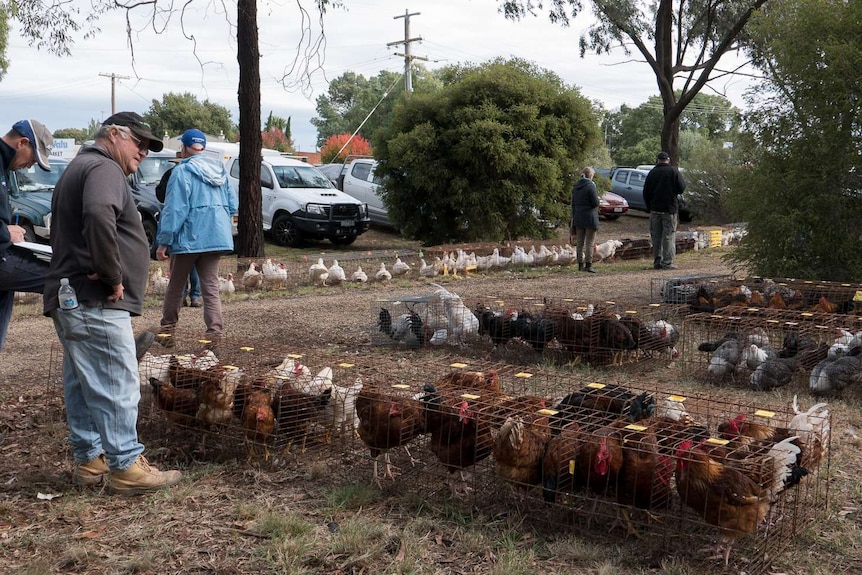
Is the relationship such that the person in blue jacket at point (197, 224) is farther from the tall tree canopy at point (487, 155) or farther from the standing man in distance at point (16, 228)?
the tall tree canopy at point (487, 155)

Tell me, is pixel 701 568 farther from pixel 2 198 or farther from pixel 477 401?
pixel 2 198

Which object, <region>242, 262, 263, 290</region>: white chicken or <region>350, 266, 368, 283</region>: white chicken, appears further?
<region>350, 266, 368, 283</region>: white chicken

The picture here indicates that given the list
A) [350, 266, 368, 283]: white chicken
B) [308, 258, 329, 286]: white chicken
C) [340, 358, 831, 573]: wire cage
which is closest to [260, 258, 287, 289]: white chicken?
[308, 258, 329, 286]: white chicken

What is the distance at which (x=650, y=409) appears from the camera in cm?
436

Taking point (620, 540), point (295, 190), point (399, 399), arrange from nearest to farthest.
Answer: point (620, 540)
point (399, 399)
point (295, 190)

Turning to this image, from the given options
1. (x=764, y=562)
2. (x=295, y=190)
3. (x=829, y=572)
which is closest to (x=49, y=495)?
(x=764, y=562)

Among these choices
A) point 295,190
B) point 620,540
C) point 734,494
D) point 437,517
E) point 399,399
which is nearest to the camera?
point 734,494

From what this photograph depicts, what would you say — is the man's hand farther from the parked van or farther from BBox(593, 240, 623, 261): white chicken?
the parked van

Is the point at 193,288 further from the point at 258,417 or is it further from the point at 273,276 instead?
the point at 258,417

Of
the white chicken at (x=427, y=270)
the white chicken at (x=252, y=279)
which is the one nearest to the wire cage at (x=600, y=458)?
the white chicken at (x=252, y=279)

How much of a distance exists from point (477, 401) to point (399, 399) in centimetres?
41

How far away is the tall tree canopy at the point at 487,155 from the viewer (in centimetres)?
1650

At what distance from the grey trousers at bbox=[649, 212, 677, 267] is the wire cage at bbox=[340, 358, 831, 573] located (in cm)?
960

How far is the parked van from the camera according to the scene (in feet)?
56.3
